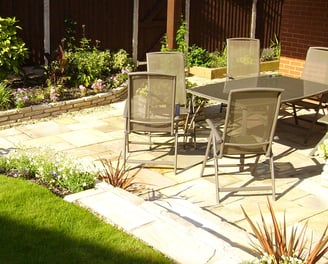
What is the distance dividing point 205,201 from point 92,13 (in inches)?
243

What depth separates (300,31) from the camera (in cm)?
893

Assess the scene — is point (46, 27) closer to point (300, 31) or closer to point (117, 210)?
point (300, 31)

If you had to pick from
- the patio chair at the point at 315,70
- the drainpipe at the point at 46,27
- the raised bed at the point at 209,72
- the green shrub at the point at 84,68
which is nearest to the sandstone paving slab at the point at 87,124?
the green shrub at the point at 84,68

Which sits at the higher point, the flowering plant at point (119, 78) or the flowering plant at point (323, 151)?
the flowering plant at point (119, 78)

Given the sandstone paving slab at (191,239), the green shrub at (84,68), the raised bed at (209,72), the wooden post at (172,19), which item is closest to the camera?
the sandstone paving slab at (191,239)

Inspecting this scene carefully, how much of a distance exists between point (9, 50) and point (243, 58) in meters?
3.21

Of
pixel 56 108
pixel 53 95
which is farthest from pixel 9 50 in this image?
pixel 56 108

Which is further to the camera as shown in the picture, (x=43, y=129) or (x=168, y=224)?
(x=43, y=129)

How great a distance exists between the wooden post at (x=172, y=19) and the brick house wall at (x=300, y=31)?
1.88m

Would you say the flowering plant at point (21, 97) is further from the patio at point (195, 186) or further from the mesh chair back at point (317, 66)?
the mesh chair back at point (317, 66)

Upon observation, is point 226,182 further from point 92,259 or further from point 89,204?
point 92,259

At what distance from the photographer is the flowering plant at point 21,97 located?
24.2 feet

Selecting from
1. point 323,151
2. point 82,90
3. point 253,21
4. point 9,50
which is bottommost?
point 323,151

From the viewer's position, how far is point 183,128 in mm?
7039
